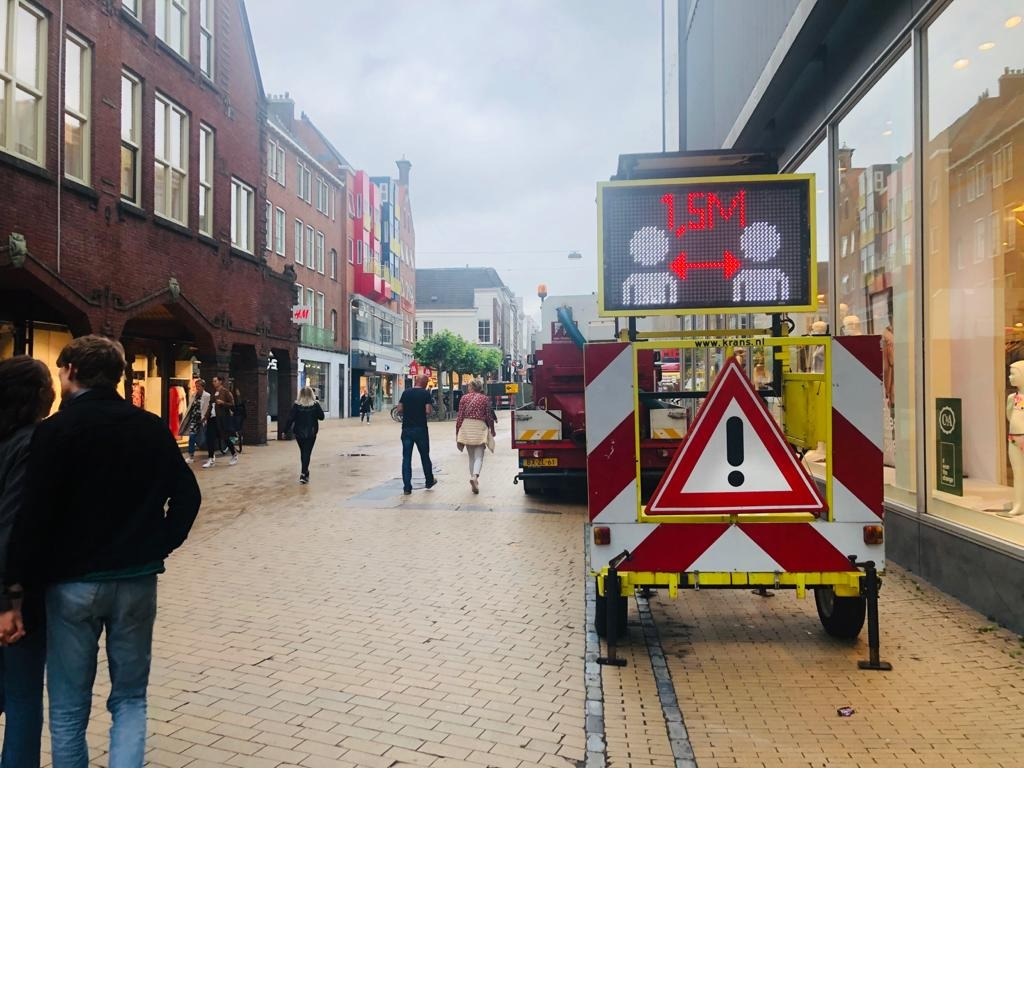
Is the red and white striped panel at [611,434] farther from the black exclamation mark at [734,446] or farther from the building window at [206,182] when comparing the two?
the building window at [206,182]

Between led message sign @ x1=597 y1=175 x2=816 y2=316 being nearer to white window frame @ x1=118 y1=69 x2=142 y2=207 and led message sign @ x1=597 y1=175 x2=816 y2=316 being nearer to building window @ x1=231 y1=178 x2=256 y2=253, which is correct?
white window frame @ x1=118 y1=69 x2=142 y2=207

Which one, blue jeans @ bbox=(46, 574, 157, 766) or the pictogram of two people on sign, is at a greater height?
the pictogram of two people on sign

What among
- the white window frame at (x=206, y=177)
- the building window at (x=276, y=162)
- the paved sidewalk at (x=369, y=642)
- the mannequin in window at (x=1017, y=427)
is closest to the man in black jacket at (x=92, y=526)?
the paved sidewalk at (x=369, y=642)

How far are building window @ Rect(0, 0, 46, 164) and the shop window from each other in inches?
470

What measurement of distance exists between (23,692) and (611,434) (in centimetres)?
333

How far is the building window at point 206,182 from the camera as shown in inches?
803

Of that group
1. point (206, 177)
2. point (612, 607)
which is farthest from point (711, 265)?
point (206, 177)

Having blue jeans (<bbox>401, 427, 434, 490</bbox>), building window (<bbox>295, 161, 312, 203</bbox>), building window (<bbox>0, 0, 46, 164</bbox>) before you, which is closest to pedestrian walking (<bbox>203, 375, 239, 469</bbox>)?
building window (<bbox>0, 0, 46, 164</bbox>)

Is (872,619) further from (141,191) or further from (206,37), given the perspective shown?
(206,37)

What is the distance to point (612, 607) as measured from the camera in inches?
225

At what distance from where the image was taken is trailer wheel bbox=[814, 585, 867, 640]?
591 cm
